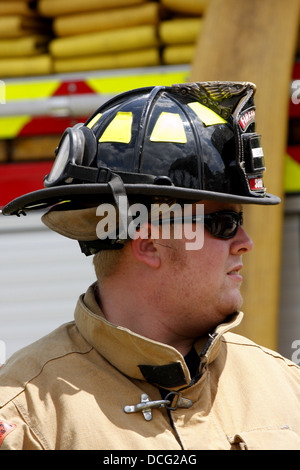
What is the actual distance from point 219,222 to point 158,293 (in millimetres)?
225

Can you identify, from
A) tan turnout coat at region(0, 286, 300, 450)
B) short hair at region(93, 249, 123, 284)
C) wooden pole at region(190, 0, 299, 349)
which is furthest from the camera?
wooden pole at region(190, 0, 299, 349)

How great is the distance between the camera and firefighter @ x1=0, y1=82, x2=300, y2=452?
1.90 metres

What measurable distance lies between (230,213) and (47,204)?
49 centimetres

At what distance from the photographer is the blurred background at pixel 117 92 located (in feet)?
11.4

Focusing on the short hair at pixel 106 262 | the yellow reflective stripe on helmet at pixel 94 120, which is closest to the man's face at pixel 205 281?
the short hair at pixel 106 262

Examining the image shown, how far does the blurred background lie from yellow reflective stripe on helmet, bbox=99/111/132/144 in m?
1.47

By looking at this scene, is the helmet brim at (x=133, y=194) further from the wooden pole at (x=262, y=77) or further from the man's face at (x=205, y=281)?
the wooden pole at (x=262, y=77)

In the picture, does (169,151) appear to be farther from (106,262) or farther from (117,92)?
(117,92)

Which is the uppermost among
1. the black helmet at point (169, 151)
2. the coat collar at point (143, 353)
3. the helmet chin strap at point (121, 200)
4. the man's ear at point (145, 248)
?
the black helmet at point (169, 151)

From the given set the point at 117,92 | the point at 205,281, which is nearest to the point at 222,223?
the point at 205,281

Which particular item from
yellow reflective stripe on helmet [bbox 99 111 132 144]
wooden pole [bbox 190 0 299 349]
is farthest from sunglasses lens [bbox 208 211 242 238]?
wooden pole [bbox 190 0 299 349]

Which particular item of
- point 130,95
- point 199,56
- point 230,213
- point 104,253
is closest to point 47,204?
point 104,253

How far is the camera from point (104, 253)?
2.11 metres

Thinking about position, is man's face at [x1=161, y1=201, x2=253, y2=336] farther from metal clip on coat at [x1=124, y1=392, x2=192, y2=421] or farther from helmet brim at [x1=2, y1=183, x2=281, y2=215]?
metal clip on coat at [x1=124, y1=392, x2=192, y2=421]
